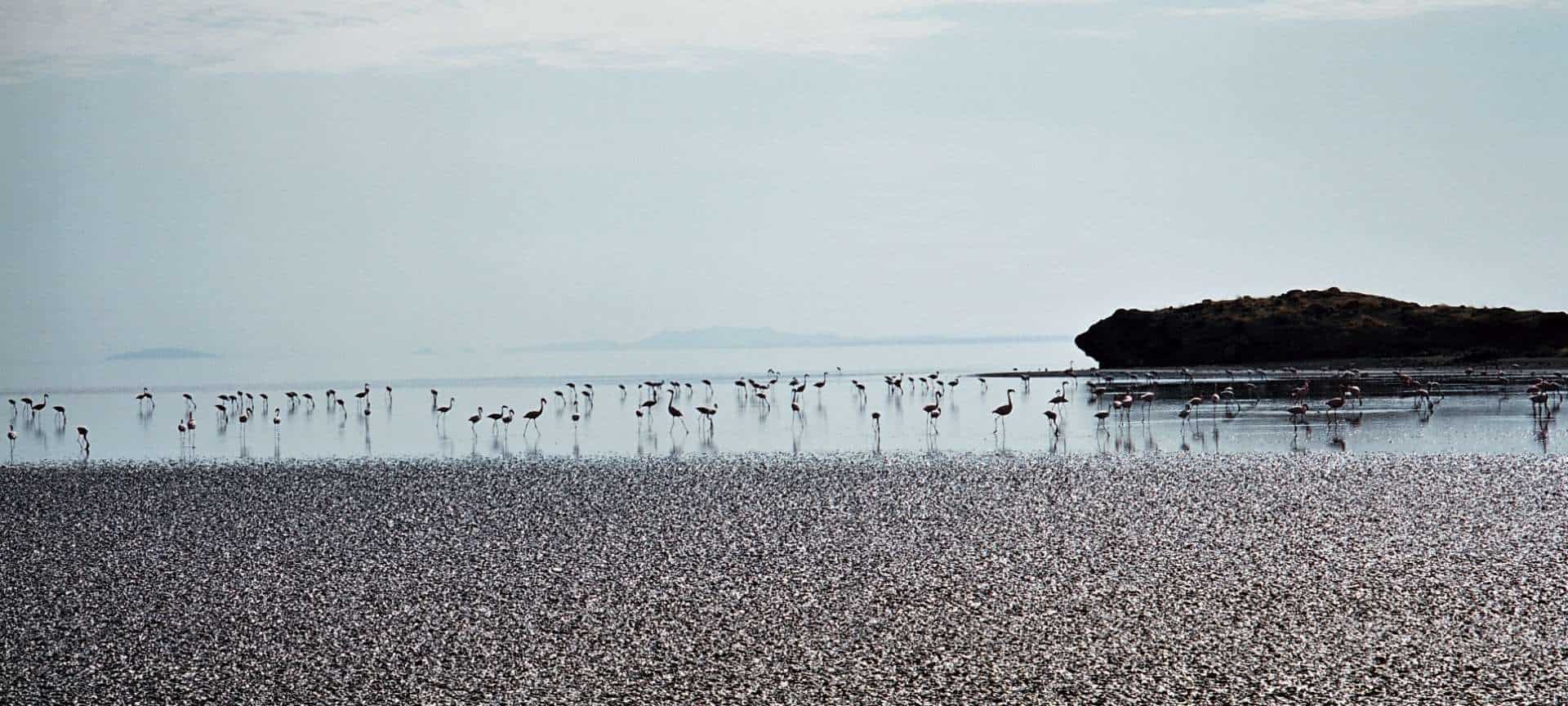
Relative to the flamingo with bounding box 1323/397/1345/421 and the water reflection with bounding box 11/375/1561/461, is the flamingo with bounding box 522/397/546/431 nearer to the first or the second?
the water reflection with bounding box 11/375/1561/461

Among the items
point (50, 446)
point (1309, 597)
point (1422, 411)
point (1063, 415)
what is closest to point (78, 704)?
point (1309, 597)

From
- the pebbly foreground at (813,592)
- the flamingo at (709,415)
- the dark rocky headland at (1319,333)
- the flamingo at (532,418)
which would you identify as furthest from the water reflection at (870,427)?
the dark rocky headland at (1319,333)

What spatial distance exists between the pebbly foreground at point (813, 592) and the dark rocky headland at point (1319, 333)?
6197cm

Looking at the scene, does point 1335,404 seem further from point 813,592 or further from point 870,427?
point 813,592

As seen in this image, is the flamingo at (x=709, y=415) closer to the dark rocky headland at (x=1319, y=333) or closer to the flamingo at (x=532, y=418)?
the flamingo at (x=532, y=418)

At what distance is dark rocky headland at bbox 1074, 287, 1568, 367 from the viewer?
7781 cm

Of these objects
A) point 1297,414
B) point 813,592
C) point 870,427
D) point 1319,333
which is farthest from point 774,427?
point 1319,333

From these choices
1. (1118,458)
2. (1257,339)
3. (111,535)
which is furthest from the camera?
(1257,339)

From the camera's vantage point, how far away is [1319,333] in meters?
84.6

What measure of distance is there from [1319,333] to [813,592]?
7790 cm

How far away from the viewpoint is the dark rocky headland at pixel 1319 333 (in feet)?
255

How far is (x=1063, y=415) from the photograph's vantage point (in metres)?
41.6

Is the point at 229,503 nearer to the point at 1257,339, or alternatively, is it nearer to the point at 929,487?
the point at 929,487

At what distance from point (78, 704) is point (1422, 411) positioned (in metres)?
37.0
